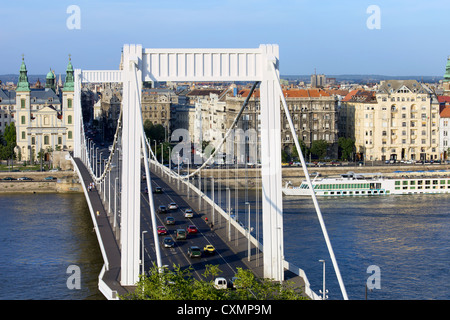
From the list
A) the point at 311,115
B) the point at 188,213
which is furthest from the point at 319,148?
the point at 188,213

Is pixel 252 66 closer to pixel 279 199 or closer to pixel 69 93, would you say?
pixel 279 199

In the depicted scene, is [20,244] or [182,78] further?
[20,244]

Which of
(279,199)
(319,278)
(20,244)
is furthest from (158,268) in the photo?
(20,244)

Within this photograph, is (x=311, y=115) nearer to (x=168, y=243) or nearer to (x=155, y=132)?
(x=155, y=132)

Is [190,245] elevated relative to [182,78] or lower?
lower

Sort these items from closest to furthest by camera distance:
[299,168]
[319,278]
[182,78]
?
[182,78] → [319,278] → [299,168]

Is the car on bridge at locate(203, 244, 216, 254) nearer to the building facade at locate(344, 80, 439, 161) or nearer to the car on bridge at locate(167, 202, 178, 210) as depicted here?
the car on bridge at locate(167, 202, 178, 210)

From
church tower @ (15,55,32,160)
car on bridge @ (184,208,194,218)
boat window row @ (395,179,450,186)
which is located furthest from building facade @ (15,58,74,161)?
car on bridge @ (184,208,194,218)
